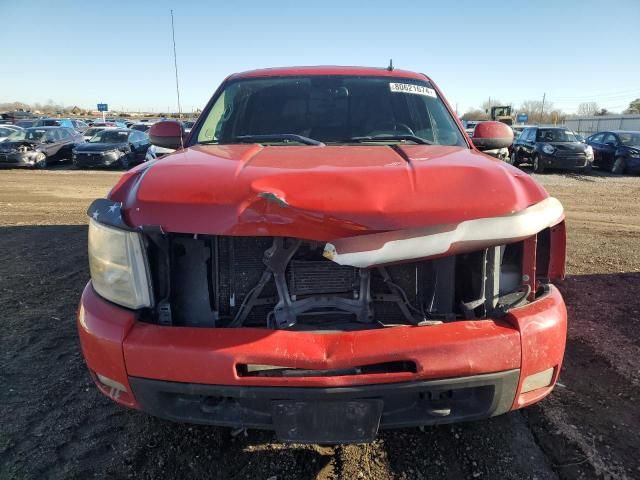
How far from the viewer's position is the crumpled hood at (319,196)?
1.62 m

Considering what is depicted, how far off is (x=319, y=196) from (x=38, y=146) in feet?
56.5

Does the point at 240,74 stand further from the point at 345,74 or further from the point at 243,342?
the point at 243,342

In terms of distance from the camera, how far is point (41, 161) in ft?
50.8

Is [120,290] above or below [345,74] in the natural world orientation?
below

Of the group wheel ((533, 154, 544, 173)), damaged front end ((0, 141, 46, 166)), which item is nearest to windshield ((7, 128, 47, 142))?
damaged front end ((0, 141, 46, 166))

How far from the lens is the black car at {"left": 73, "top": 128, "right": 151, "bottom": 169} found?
15.0 metres

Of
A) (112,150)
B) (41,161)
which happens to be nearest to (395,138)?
(112,150)

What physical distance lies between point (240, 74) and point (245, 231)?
90.4 inches

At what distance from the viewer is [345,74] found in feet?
11.0

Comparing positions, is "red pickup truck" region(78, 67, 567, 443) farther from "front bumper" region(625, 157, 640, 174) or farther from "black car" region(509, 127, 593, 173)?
"front bumper" region(625, 157, 640, 174)

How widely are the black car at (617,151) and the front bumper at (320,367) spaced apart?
15.8m

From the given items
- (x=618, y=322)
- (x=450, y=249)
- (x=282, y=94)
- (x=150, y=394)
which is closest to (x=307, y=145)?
(x=282, y=94)

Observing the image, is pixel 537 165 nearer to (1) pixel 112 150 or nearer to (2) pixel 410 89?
(2) pixel 410 89

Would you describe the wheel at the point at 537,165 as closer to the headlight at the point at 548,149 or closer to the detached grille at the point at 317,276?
the headlight at the point at 548,149
